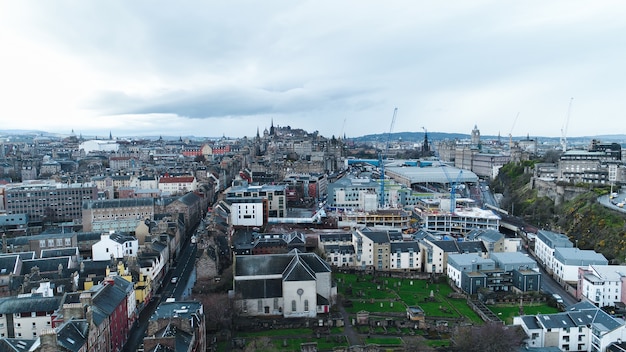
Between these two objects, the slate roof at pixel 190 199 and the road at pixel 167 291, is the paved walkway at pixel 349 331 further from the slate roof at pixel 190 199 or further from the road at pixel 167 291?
the slate roof at pixel 190 199

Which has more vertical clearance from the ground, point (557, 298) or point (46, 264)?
point (46, 264)

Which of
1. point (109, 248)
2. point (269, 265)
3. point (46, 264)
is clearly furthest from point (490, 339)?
point (46, 264)

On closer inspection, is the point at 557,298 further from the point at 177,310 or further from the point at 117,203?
the point at 117,203

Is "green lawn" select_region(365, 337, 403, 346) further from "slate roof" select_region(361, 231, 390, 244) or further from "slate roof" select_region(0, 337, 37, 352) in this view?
"slate roof" select_region(0, 337, 37, 352)

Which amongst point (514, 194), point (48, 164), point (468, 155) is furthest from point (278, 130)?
point (514, 194)

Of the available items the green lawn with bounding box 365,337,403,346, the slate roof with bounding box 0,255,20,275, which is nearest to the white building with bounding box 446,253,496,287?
the green lawn with bounding box 365,337,403,346

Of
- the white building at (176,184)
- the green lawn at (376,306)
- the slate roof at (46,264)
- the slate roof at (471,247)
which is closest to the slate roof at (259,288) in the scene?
the green lawn at (376,306)

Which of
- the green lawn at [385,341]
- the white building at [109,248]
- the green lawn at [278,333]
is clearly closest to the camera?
the green lawn at [385,341]
